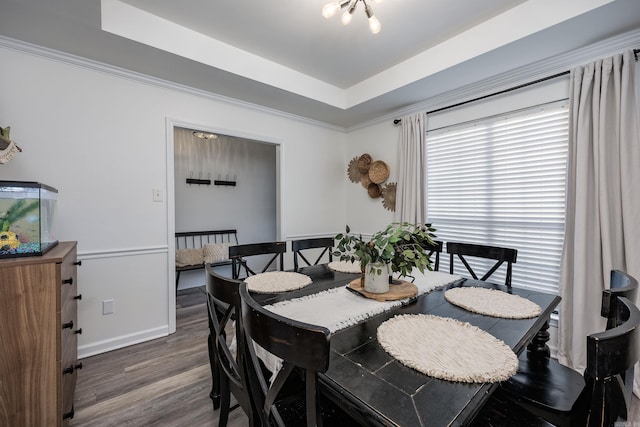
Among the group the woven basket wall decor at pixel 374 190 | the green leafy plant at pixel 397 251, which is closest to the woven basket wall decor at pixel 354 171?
the woven basket wall decor at pixel 374 190

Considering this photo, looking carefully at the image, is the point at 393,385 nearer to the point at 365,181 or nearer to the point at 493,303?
the point at 493,303

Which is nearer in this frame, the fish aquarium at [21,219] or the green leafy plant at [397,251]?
the fish aquarium at [21,219]

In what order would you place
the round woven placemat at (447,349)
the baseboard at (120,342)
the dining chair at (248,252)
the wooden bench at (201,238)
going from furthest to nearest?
the wooden bench at (201,238) < the baseboard at (120,342) < the dining chair at (248,252) < the round woven placemat at (447,349)

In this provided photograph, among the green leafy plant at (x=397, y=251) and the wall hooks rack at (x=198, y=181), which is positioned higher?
the wall hooks rack at (x=198, y=181)

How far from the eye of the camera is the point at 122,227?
2.35 meters

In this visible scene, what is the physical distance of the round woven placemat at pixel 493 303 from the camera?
1.24m

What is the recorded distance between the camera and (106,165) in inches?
89.6

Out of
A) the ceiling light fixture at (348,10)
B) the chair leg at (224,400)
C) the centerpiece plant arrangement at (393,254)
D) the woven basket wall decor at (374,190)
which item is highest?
the ceiling light fixture at (348,10)

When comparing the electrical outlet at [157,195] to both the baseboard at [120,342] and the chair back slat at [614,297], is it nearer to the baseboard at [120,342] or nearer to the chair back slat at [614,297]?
the baseboard at [120,342]

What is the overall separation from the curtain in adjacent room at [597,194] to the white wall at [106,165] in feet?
10.1

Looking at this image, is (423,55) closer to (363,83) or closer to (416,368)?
(363,83)

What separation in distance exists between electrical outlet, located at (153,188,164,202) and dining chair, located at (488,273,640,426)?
276cm

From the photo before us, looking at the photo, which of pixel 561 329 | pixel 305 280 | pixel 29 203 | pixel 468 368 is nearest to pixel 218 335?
pixel 305 280

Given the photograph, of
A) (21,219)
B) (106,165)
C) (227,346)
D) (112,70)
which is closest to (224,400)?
(227,346)
